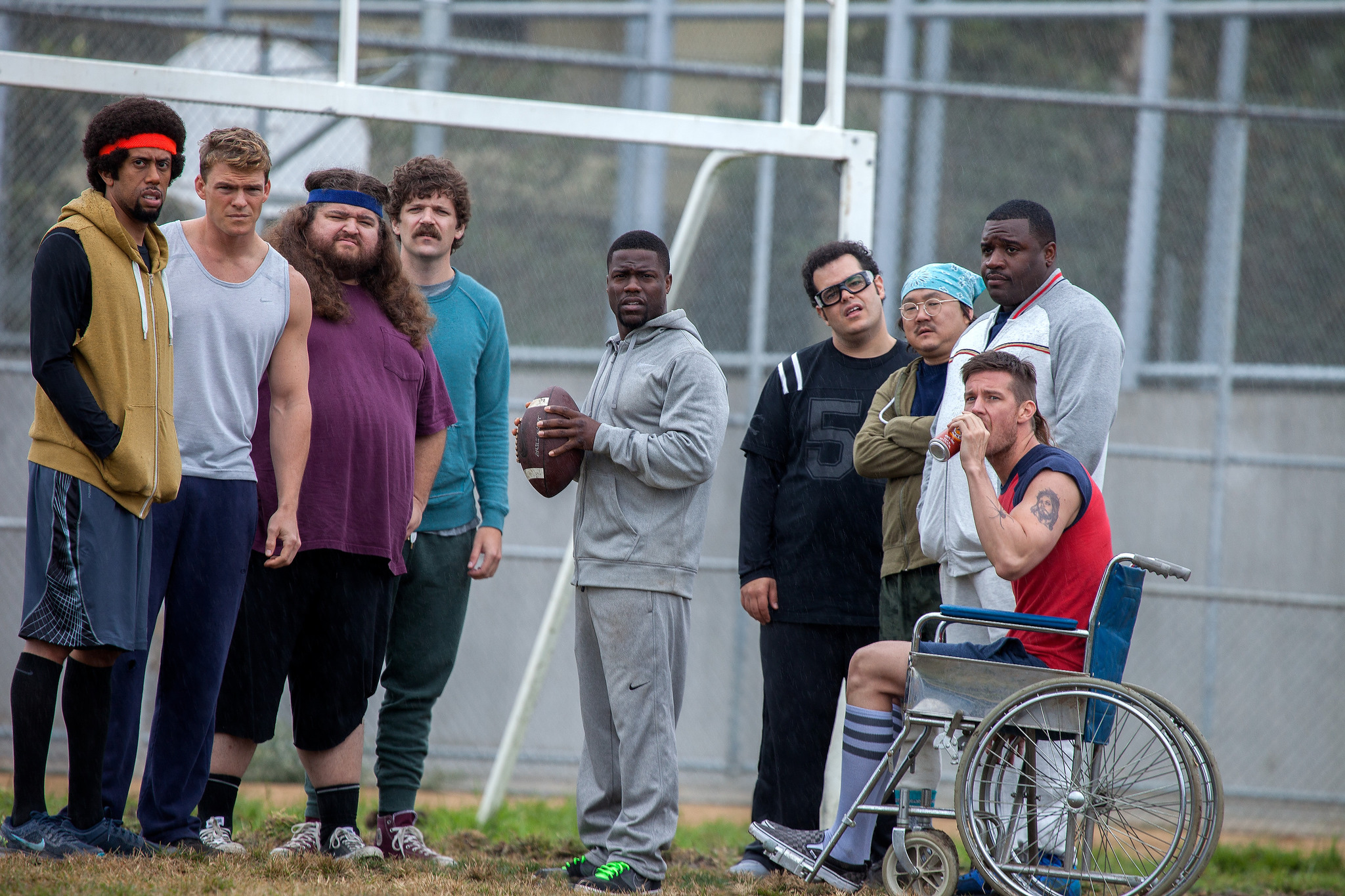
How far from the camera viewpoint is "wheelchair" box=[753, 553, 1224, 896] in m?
3.18

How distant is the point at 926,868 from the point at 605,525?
4.59 feet

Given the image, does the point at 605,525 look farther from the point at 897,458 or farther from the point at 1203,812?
the point at 1203,812

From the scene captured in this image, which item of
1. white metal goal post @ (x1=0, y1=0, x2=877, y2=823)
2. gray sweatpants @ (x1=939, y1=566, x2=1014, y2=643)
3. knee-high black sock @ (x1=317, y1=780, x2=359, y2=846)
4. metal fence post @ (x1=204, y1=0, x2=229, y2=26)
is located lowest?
knee-high black sock @ (x1=317, y1=780, x2=359, y2=846)

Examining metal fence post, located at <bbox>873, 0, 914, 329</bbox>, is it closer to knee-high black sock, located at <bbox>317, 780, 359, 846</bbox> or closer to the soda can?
the soda can

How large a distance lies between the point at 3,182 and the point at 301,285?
3847mm

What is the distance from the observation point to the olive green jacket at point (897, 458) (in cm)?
401

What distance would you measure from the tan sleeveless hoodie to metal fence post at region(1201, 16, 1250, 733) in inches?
229

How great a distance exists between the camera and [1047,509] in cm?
339

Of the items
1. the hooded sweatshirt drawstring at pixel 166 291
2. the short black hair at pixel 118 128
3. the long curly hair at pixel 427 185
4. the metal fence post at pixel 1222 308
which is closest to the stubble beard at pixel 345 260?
the long curly hair at pixel 427 185

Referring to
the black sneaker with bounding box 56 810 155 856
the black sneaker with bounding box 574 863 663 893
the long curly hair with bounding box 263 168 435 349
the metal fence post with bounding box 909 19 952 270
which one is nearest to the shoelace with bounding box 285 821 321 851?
the black sneaker with bounding box 56 810 155 856

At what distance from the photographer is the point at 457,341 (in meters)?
Result: 4.52

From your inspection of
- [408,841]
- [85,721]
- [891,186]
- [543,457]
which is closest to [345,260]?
[543,457]

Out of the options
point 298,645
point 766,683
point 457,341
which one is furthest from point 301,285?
point 766,683

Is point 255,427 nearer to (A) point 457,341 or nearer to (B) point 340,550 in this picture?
(B) point 340,550
